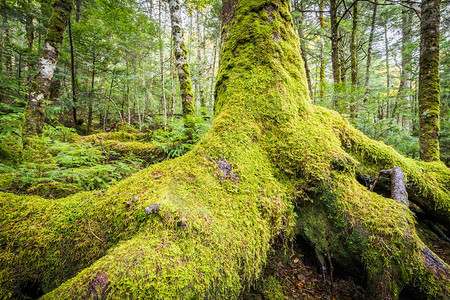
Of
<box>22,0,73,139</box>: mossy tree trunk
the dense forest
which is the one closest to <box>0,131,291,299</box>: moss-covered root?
the dense forest

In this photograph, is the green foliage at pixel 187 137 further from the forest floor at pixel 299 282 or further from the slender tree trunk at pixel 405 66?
the slender tree trunk at pixel 405 66

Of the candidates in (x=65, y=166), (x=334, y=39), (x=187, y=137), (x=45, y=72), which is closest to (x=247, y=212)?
(x=187, y=137)

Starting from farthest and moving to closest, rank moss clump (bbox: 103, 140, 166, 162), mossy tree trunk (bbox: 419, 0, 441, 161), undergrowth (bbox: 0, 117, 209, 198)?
moss clump (bbox: 103, 140, 166, 162) < mossy tree trunk (bbox: 419, 0, 441, 161) < undergrowth (bbox: 0, 117, 209, 198)

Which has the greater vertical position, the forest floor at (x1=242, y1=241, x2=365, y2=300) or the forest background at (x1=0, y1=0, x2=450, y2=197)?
the forest background at (x1=0, y1=0, x2=450, y2=197)

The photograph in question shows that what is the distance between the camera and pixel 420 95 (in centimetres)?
446

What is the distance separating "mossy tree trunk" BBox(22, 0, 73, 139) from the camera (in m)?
4.54

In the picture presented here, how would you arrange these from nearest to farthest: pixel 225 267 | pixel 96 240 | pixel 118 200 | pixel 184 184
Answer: pixel 225 267 < pixel 96 240 < pixel 118 200 < pixel 184 184

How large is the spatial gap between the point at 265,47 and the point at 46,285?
3851 mm

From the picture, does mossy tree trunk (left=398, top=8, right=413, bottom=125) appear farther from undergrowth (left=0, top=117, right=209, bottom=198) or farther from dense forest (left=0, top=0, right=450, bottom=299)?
undergrowth (left=0, top=117, right=209, bottom=198)

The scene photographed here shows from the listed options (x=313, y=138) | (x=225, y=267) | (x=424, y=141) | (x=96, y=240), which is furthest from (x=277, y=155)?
(x=424, y=141)

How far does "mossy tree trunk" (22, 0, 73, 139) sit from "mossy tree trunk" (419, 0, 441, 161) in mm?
9533

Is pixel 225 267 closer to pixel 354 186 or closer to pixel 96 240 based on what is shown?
pixel 96 240

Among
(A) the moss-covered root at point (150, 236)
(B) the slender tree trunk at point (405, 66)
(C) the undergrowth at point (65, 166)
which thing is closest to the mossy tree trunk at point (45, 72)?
(C) the undergrowth at point (65, 166)

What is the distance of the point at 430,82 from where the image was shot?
424cm
